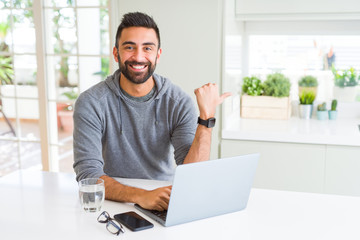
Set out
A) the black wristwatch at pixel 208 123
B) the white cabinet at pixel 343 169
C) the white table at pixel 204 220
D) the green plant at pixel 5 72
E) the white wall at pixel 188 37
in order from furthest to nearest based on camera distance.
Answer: the green plant at pixel 5 72, the white wall at pixel 188 37, the white cabinet at pixel 343 169, the black wristwatch at pixel 208 123, the white table at pixel 204 220

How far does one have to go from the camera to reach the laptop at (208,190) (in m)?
1.32

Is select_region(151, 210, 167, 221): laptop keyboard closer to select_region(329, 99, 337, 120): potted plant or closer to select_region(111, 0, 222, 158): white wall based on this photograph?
select_region(111, 0, 222, 158): white wall

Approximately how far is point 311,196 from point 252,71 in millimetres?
2025

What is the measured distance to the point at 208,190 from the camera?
1385mm

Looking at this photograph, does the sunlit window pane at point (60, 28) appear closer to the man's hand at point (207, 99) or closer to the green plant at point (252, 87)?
the green plant at point (252, 87)

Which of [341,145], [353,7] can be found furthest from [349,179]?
[353,7]

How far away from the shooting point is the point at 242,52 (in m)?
3.48

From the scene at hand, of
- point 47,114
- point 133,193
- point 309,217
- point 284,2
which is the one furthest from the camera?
point 47,114

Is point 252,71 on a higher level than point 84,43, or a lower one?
lower

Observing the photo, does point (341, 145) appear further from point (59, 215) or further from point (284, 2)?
point (59, 215)

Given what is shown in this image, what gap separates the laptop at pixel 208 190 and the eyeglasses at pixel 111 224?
0.41 feet

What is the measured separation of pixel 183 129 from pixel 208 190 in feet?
2.15

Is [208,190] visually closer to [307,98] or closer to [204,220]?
[204,220]

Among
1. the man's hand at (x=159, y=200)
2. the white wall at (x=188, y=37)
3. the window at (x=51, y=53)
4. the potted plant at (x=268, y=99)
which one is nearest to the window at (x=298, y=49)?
the potted plant at (x=268, y=99)
